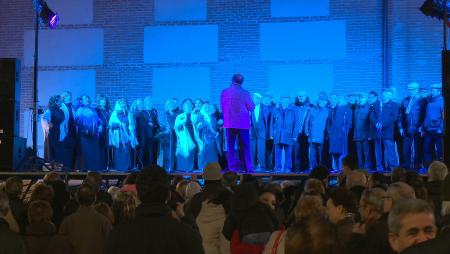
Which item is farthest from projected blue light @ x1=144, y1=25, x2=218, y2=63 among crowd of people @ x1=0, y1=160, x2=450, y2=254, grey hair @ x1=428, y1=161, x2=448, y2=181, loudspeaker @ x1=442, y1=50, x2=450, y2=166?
grey hair @ x1=428, y1=161, x2=448, y2=181

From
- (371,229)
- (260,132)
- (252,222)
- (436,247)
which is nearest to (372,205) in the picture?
(371,229)

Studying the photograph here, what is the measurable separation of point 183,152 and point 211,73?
11.8 feet

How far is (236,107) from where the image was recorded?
47.1ft

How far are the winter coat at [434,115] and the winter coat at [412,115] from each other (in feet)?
0.50

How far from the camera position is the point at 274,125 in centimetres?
1541

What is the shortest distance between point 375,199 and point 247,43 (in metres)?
14.7

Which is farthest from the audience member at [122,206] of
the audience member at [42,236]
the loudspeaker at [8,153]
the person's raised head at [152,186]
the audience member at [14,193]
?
the loudspeaker at [8,153]

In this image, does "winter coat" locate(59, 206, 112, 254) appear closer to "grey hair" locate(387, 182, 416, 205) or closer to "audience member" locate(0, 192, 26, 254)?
"audience member" locate(0, 192, 26, 254)

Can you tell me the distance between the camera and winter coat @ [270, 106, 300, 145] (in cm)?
1524

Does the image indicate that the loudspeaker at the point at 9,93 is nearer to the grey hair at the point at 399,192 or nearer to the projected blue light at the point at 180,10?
the projected blue light at the point at 180,10

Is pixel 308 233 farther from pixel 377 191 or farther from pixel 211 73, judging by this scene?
pixel 211 73

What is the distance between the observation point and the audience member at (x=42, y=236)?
4898 mm

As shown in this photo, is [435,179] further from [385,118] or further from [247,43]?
[247,43]

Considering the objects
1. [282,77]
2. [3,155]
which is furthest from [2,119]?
[282,77]
